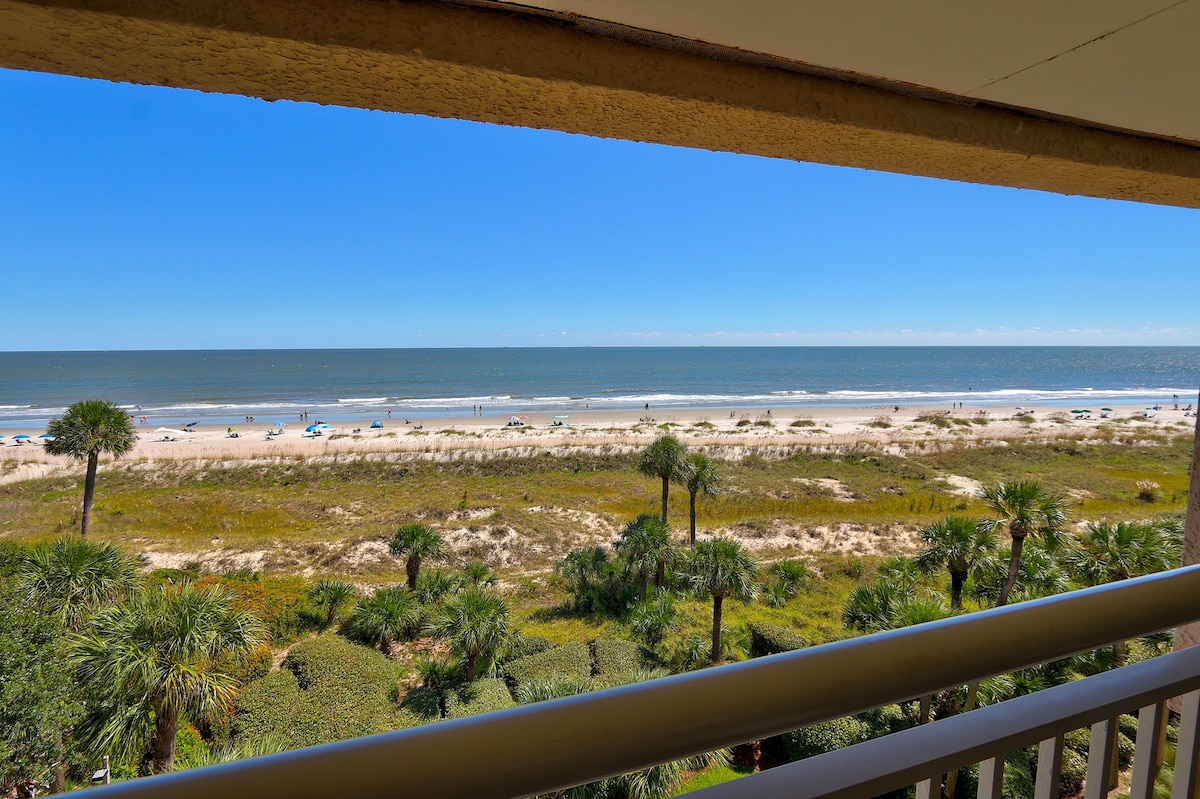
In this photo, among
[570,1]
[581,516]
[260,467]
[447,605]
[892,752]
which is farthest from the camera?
[260,467]

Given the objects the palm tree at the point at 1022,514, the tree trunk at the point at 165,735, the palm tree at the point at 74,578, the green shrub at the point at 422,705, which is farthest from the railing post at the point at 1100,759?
the palm tree at the point at 74,578

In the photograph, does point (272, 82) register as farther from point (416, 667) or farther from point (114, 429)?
point (114, 429)

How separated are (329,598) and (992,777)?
433 inches

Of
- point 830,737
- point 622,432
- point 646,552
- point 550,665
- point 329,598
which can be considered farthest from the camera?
point 622,432

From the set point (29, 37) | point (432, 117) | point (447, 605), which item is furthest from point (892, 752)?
point (447, 605)

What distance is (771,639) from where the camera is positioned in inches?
337

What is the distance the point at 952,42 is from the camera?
83 centimetres

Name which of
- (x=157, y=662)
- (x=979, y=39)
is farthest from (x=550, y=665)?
(x=979, y=39)

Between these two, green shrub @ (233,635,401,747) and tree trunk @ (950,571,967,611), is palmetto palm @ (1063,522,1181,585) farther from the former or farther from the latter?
green shrub @ (233,635,401,747)

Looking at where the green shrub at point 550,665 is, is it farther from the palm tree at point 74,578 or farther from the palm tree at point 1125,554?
the palm tree at point 1125,554

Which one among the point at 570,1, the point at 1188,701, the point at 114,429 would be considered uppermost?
the point at 570,1

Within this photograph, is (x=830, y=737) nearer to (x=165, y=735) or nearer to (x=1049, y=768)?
(x=1049, y=768)

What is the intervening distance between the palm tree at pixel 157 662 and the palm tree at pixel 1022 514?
1021 centimetres

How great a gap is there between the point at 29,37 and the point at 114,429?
52.7 ft
